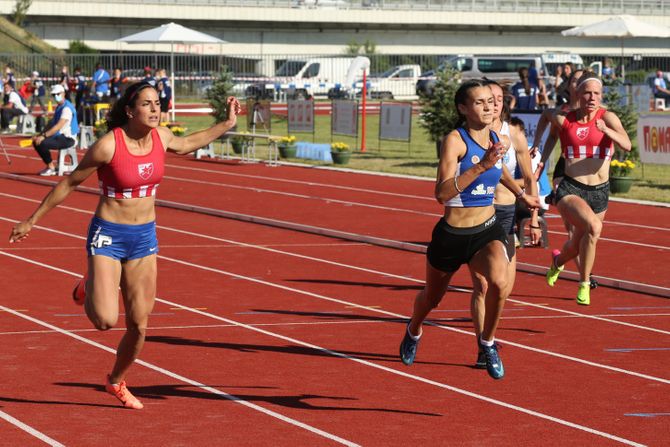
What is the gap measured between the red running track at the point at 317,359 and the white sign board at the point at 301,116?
692 inches

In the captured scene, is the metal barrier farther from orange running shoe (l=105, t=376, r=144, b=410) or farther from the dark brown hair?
orange running shoe (l=105, t=376, r=144, b=410)

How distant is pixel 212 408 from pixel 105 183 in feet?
4.86

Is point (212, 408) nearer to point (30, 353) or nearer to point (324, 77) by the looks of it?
point (30, 353)

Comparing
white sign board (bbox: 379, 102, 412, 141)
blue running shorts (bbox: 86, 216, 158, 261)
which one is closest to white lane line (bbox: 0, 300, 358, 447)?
blue running shorts (bbox: 86, 216, 158, 261)

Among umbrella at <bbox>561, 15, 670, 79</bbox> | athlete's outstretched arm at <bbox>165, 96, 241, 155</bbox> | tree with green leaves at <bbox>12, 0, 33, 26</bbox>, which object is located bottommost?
athlete's outstretched arm at <bbox>165, 96, 241, 155</bbox>

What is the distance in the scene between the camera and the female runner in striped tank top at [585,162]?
1155 cm

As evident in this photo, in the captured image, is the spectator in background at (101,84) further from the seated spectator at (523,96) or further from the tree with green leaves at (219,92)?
the seated spectator at (523,96)

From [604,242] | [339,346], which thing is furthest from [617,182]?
[339,346]

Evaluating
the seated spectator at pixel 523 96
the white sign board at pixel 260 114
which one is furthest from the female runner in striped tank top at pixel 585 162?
the white sign board at pixel 260 114

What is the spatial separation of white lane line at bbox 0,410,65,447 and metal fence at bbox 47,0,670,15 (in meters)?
72.5

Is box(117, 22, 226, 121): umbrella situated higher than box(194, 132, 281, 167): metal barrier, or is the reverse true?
box(117, 22, 226, 121): umbrella

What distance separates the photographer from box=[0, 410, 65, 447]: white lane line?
280 inches

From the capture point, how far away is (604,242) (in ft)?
54.3

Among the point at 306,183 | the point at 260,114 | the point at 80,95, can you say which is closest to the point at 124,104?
the point at 306,183
